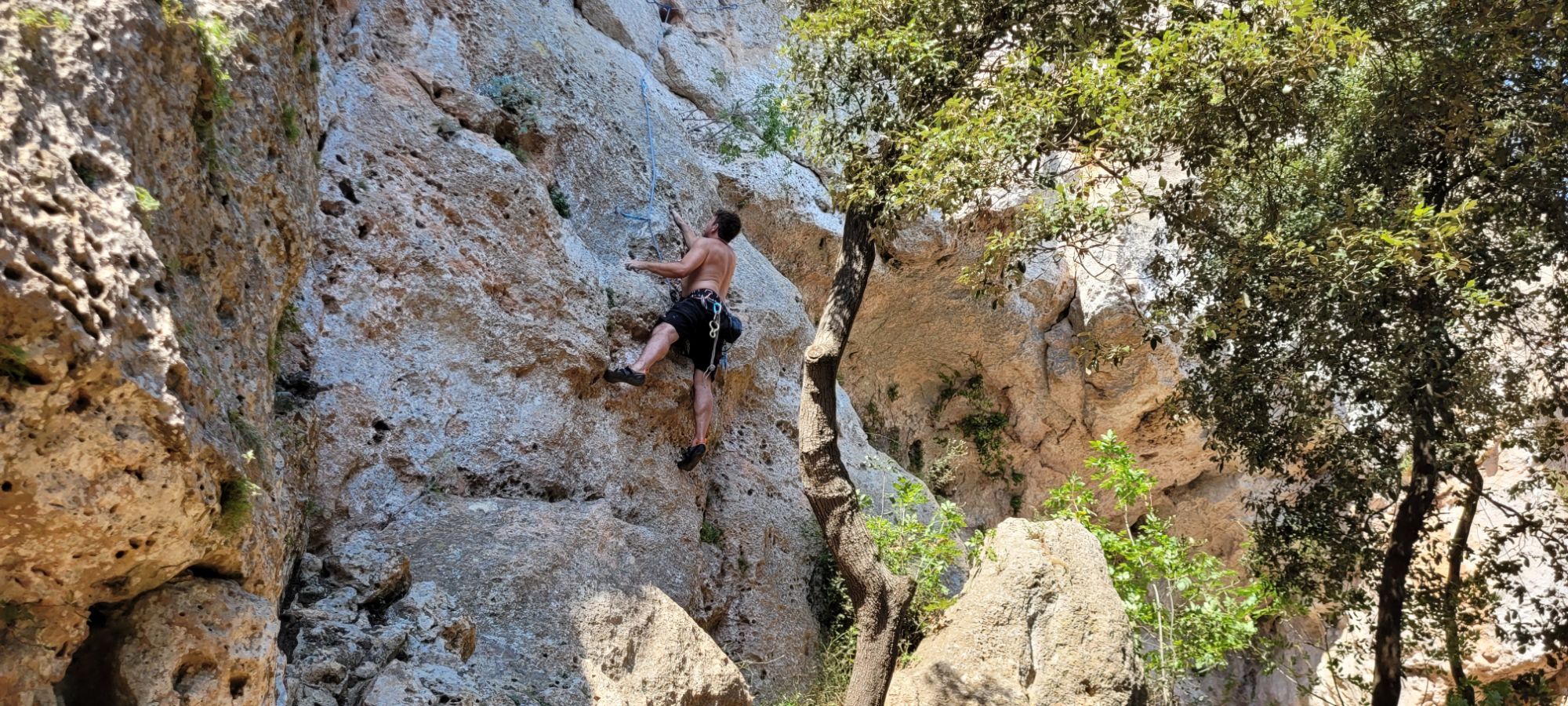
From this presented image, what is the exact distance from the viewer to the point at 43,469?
9.89 ft

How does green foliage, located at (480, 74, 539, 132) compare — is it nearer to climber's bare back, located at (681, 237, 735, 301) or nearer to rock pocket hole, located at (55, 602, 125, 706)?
climber's bare back, located at (681, 237, 735, 301)

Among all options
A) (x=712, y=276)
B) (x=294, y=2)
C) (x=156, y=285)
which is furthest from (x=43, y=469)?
(x=712, y=276)

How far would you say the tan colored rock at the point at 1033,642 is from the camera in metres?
6.51

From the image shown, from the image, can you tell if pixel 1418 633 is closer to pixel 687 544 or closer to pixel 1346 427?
pixel 1346 427

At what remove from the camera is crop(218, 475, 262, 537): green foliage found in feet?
11.9

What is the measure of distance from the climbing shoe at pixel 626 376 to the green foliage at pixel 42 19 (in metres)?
4.20

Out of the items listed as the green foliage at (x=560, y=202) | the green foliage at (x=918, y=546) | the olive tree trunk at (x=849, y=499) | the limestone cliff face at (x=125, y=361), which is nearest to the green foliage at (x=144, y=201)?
the limestone cliff face at (x=125, y=361)

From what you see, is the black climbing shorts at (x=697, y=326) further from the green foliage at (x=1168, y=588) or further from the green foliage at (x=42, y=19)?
the green foliage at (x=42, y=19)

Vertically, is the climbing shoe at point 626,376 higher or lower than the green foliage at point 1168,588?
lower

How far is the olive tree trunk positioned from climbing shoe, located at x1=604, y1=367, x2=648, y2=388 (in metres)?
1.24

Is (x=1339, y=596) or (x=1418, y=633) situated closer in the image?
(x=1339, y=596)

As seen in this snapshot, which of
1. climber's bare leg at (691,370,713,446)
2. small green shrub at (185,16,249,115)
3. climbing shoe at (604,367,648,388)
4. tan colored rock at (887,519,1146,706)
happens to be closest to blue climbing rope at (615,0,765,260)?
climber's bare leg at (691,370,713,446)

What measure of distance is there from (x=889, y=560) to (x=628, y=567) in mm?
2182

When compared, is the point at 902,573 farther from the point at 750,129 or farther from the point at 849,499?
the point at 750,129
